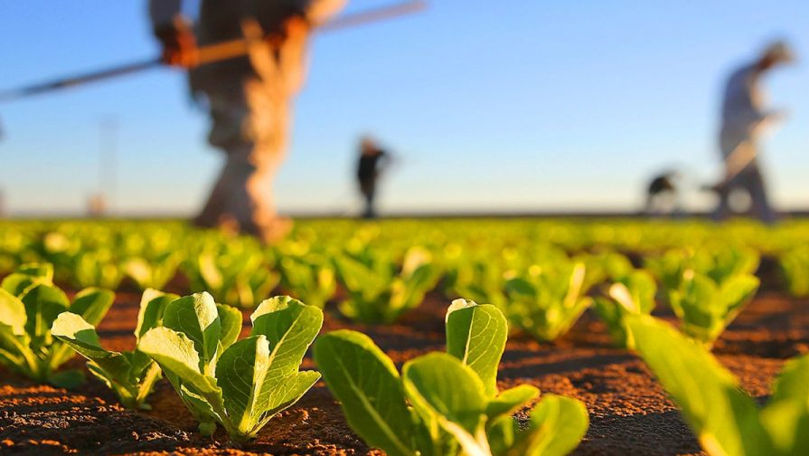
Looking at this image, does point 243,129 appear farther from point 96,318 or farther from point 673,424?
point 673,424

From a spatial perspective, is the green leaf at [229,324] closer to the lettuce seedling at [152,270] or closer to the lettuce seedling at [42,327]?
the lettuce seedling at [42,327]

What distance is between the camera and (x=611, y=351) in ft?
7.47

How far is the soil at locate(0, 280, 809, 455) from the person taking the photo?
1.18 m

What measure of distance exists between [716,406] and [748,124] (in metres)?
13.7

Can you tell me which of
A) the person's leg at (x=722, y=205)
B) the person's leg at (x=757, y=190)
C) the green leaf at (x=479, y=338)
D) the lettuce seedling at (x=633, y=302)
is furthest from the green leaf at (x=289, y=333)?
the person's leg at (x=722, y=205)

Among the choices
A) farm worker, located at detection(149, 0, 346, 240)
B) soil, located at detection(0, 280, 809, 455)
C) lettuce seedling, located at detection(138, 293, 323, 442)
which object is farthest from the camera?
farm worker, located at detection(149, 0, 346, 240)

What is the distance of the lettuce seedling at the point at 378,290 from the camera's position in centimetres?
256

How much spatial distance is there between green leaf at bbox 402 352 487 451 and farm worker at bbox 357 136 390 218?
16.6 metres

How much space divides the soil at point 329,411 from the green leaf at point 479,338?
0.87ft

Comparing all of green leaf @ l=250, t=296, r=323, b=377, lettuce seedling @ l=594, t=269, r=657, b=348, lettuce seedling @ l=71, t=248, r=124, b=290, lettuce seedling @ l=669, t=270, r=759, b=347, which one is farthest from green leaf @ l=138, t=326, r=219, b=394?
lettuce seedling @ l=71, t=248, r=124, b=290

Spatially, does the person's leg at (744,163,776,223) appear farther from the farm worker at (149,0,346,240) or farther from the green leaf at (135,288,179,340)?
the green leaf at (135,288,179,340)

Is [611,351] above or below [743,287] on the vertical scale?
below

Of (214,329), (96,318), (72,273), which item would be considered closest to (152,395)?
(96,318)

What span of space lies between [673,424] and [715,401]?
72 centimetres
